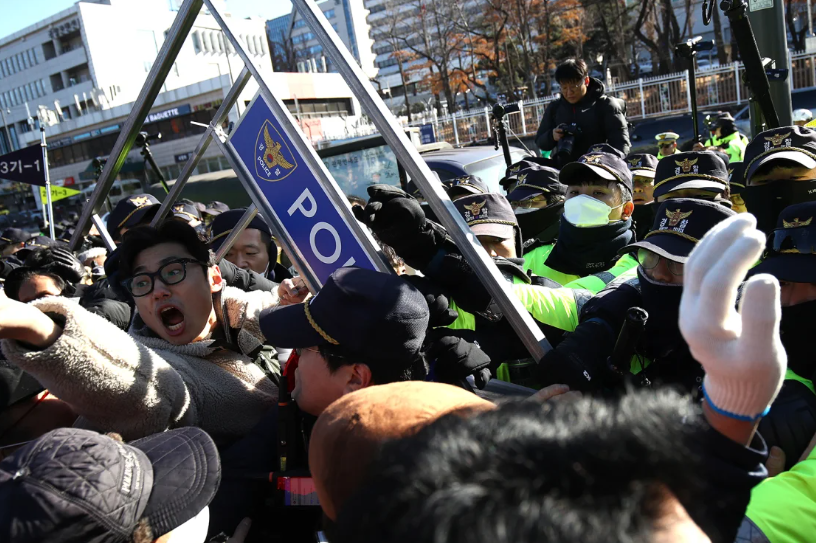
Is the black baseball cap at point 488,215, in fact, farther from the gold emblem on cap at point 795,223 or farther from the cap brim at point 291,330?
the cap brim at point 291,330

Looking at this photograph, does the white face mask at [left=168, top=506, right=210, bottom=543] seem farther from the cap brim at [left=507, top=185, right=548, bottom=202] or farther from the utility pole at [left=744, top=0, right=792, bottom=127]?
the utility pole at [left=744, top=0, right=792, bottom=127]

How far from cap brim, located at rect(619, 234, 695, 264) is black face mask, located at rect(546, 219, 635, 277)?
64cm

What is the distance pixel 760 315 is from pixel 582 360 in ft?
2.53

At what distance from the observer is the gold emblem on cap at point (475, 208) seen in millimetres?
2543

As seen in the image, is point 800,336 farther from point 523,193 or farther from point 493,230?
point 523,193

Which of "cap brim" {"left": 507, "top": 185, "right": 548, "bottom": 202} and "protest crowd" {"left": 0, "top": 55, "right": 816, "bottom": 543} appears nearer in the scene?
"protest crowd" {"left": 0, "top": 55, "right": 816, "bottom": 543}

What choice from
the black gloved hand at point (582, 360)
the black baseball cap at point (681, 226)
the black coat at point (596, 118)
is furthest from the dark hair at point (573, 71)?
the black gloved hand at point (582, 360)

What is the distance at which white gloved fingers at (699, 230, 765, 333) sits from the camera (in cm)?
76

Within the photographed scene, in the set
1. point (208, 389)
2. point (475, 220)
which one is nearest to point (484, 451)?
point (208, 389)

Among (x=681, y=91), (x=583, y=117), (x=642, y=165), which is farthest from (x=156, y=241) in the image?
(x=681, y=91)

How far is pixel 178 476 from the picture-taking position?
47.8 inches

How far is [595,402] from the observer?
73 cm

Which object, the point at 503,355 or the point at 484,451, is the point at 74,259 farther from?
the point at 484,451

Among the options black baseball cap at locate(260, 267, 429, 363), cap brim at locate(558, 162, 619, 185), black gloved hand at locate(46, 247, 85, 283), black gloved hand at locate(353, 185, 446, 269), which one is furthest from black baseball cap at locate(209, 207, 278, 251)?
black baseball cap at locate(260, 267, 429, 363)
